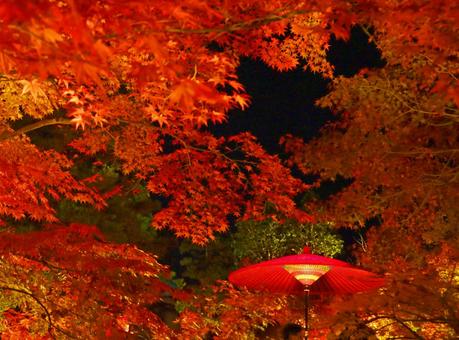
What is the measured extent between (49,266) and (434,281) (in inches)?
171

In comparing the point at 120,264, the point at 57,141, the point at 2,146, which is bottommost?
the point at 120,264

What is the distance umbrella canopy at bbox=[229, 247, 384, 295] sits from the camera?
8445 mm

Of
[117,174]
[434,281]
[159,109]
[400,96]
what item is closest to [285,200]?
[400,96]

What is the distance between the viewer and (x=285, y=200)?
8.59m

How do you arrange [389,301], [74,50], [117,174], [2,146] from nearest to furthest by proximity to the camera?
[74,50], [389,301], [2,146], [117,174]

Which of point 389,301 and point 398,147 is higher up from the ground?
Answer: point 398,147

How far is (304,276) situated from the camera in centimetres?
860

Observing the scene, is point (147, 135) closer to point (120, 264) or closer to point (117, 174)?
point (120, 264)

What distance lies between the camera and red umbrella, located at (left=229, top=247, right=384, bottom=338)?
333 inches

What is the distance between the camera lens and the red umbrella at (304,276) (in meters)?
8.45

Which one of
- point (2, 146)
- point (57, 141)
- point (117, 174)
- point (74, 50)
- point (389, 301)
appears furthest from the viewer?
point (117, 174)

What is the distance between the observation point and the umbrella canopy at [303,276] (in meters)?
8.45

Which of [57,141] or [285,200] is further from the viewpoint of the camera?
[57,141]

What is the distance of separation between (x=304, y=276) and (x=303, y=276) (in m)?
0.01
